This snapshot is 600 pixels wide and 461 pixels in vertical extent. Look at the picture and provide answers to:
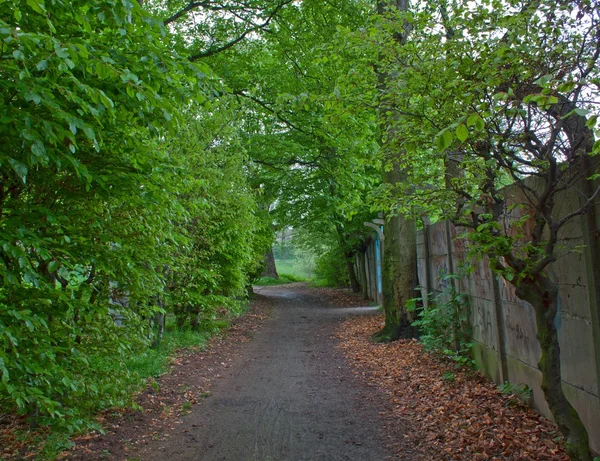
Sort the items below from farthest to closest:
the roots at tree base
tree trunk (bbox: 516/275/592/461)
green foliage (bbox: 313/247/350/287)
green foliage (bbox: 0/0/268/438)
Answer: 1. green foliage (bbox: 313/247/350/287)
2. the roots at tree base
3. tree trunk (bbox: 516/275/592/461)
4. green foliage (bbox: 0/0/268/438)

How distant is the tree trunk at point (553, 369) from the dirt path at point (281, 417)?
179 centimetres

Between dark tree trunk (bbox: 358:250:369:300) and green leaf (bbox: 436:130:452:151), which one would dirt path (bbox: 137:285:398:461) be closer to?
green leaf (bbox: 436:130:452:151)

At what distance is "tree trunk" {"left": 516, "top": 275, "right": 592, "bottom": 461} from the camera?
3.45m

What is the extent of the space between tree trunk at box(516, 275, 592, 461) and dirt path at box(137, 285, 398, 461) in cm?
179

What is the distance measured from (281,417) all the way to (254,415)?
0.35 m

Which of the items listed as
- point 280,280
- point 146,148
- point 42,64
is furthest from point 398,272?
point 280,280

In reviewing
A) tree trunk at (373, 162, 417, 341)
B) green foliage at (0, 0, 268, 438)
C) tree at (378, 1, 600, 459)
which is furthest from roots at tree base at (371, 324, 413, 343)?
tree at (378, 1, 600, 459)

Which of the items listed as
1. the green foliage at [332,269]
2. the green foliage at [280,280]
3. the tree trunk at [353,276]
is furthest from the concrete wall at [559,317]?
the green foliage at [280,280]

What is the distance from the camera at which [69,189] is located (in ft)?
13.3

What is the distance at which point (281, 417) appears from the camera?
6.02 meters

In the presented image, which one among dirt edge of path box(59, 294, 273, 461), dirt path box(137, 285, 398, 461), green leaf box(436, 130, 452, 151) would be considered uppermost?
green leaf box(436, 130, 452, 151)

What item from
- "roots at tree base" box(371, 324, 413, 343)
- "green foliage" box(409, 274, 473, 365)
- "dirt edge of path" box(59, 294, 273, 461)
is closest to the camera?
"dirt edge of path" box(59, 294, 273, 461)

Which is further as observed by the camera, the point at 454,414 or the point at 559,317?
the point at 454,414

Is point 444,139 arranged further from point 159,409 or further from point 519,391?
point 159,409
